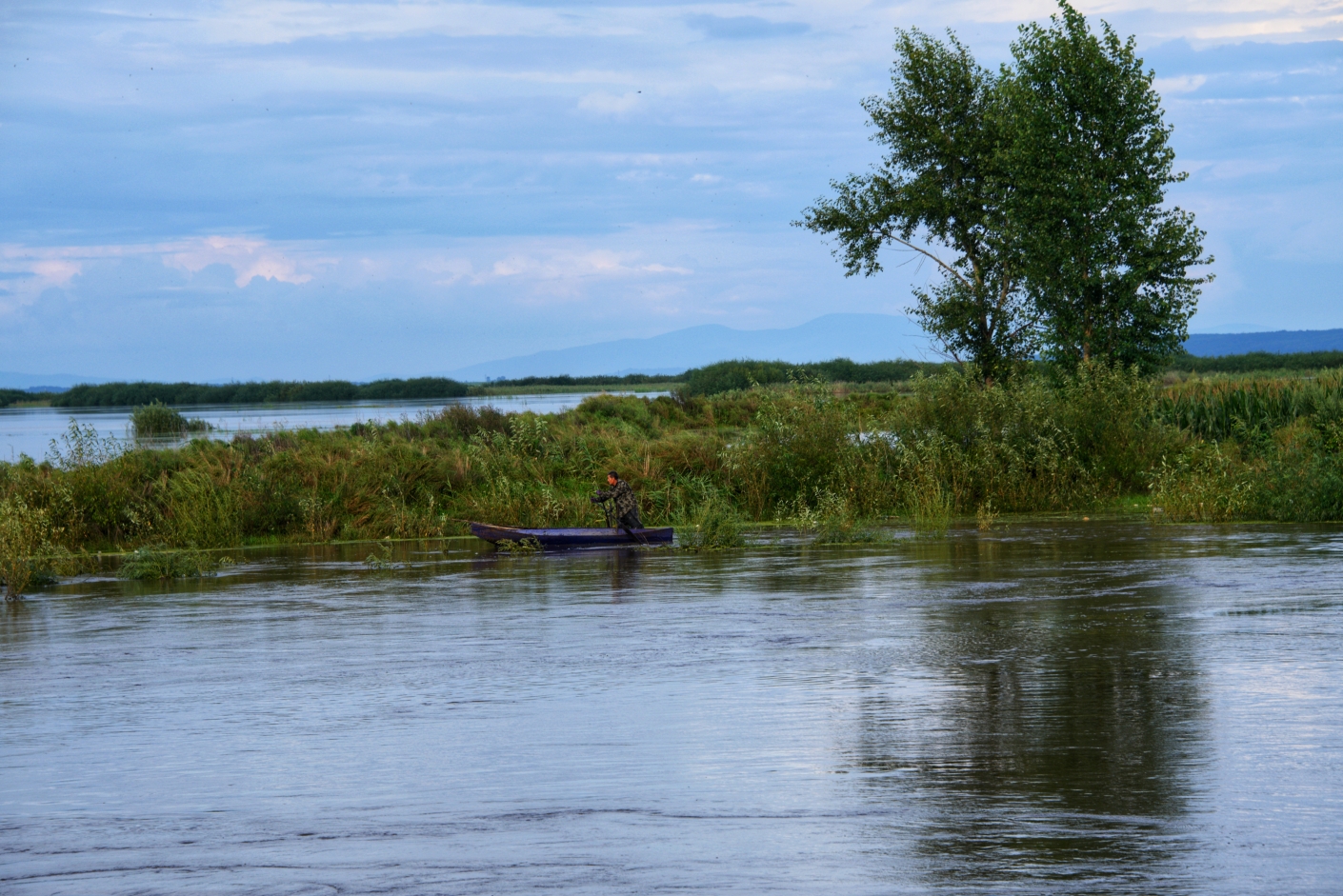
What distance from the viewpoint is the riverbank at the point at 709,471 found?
2941 centimetres

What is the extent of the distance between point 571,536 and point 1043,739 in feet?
58.1

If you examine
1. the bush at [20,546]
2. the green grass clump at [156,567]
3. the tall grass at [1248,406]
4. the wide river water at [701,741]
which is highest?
the tall grass at [1248,406]

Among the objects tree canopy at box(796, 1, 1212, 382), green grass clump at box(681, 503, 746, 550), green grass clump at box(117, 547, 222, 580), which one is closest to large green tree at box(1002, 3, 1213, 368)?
tree canopy at box(796, 1, 1212, 382)

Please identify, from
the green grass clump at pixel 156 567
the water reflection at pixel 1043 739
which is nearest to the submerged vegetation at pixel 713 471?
the green grass clump at pixel 156 567

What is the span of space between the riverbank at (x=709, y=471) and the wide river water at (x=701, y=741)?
11.1 meters

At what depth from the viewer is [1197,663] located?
12.0 metres

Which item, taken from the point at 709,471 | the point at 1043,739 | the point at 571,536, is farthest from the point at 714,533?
the point at 1043,739

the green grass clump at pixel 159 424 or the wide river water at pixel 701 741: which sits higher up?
the green grass clump at pixel 159 424

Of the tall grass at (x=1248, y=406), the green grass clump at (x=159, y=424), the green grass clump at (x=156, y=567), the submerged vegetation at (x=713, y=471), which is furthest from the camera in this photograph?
the green grass clump at (x=159, y=424)

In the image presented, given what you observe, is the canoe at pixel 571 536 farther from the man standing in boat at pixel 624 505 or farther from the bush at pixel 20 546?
the bush at pixel 20 546

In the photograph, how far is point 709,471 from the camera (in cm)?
3231

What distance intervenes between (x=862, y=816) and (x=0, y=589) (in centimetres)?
1887

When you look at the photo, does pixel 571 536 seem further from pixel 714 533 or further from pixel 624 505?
pixel 714 533

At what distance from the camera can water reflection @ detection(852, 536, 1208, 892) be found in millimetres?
7004
